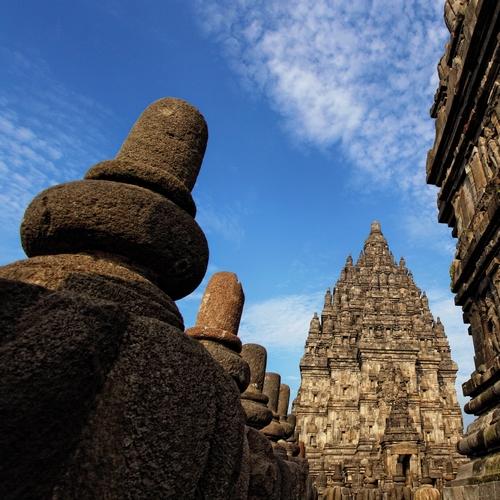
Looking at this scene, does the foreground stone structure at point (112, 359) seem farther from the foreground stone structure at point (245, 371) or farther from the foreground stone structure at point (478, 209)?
the foreground stone structure at point (478, 209)

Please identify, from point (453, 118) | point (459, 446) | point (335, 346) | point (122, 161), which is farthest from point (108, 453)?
point (335, 346)

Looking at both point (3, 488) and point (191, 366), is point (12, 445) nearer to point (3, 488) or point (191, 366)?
point (3, 488)

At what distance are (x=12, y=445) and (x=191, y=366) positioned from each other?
67 centimetres

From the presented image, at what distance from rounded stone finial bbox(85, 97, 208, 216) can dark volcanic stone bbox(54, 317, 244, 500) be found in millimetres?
1027

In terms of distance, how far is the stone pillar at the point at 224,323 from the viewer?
411 cm

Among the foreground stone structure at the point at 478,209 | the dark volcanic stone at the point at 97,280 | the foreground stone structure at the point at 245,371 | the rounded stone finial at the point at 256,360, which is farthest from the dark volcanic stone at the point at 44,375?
the rounded stone finial at the point at 256,360

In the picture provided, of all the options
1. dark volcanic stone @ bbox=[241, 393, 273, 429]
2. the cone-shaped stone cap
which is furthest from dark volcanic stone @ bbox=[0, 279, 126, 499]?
dark volcanic stone @ bbox=[241, 393, 273, 429]

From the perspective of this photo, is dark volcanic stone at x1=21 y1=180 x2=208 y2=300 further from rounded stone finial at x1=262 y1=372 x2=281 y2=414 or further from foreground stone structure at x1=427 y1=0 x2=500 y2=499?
rounded stone finial at x1=262 y1=372 x2=281 y2=414

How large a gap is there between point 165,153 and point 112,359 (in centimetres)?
166

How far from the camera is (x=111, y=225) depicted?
203cm

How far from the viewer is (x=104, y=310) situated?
136 centimetres

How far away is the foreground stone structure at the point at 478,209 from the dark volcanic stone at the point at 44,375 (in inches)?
155

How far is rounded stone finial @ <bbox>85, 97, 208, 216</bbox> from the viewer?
234 cm

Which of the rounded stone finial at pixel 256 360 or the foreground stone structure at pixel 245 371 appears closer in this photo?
the foreground stone structure at pixel 245 371
